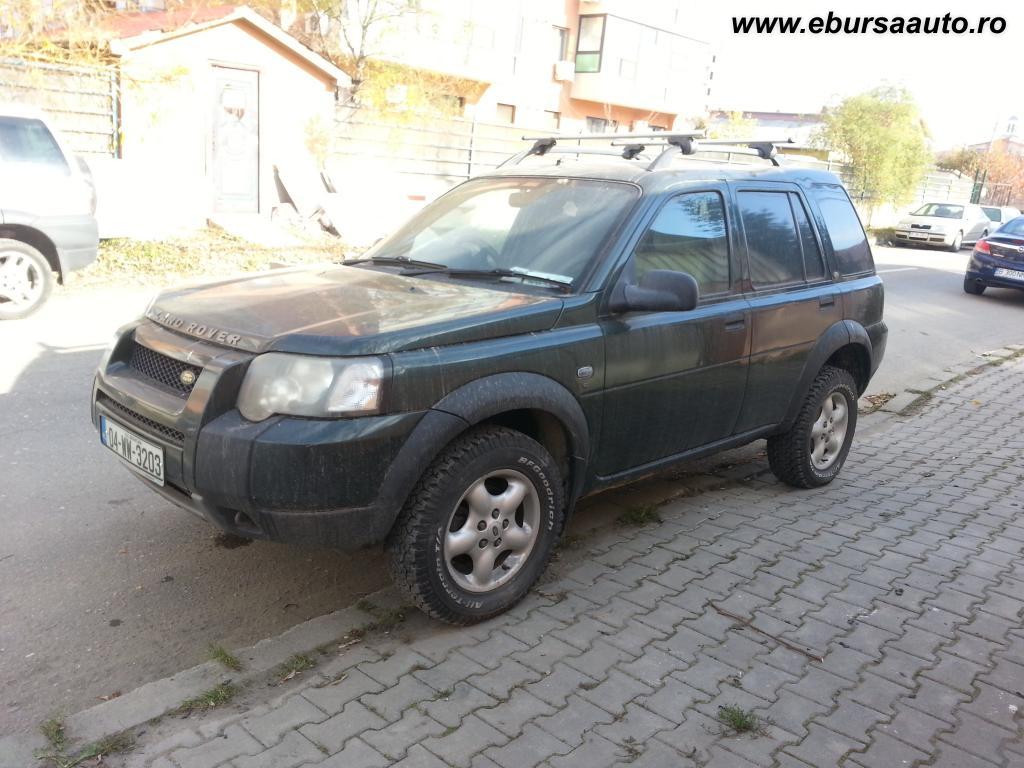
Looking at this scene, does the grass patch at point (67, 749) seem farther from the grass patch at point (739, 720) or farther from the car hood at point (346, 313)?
the grass patch at point (739, 720)

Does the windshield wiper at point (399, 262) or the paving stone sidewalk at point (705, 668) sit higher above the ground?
the windshield wiper at point (399, 262)

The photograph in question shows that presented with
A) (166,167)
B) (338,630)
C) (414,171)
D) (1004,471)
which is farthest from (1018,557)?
(414,171)

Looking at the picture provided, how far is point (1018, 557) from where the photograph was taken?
4.57m

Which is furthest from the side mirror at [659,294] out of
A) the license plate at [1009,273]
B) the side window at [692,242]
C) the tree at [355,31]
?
the tree at [355,31]

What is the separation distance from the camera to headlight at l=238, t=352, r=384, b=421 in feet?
9.96

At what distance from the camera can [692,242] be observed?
434 centimetres

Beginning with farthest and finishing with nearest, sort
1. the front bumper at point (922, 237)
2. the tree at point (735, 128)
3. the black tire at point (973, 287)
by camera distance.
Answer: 1. the tree at point (735, 128)
2. the front bumper at point (922, 237)
3. the black tire at point (973, 287)

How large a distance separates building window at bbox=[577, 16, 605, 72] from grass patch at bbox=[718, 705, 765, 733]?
34.7m

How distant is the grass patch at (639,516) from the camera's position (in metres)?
4.70

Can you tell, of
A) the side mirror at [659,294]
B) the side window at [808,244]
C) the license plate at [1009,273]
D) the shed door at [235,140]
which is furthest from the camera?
the shed door at [235,140]

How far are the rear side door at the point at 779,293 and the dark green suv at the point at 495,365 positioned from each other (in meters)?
0.01

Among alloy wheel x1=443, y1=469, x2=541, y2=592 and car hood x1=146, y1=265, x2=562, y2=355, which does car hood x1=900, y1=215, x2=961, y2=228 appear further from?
alloy wheel x1=443, y1=469, x2=541, y2=592

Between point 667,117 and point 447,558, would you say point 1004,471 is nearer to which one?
point 447,558

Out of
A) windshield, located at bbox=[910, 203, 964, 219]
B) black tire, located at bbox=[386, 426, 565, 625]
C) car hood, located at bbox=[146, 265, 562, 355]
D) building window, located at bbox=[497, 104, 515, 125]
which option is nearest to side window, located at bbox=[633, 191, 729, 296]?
car hood, located at bbox=[146, 265, 562, 355]
